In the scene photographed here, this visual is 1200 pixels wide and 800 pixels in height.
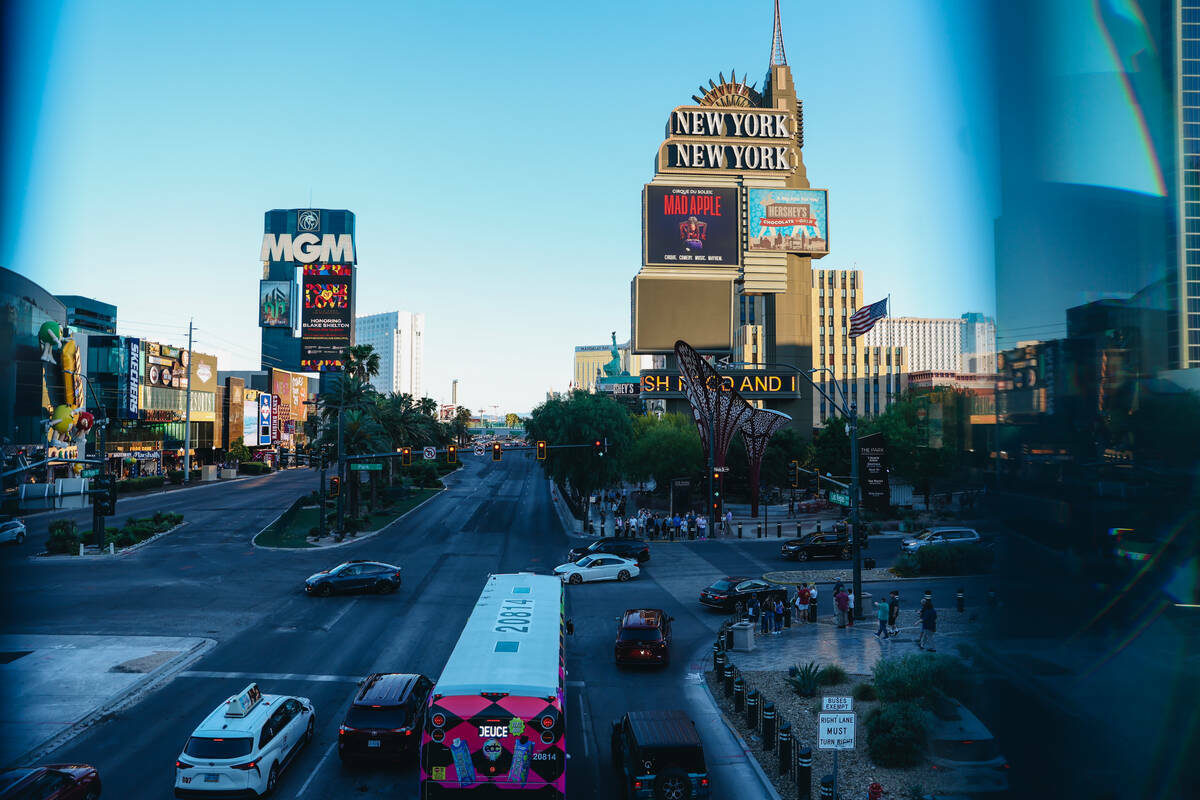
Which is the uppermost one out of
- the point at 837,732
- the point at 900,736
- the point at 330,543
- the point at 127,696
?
the point at 837,732

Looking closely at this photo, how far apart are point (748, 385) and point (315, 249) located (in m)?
102

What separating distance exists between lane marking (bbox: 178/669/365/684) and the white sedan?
14.9 metres

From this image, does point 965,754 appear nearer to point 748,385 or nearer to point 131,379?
point 748,385

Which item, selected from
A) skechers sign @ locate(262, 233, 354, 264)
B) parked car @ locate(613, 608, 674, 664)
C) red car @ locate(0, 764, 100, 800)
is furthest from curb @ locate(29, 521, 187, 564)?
skechers sign @ locate(262, 233, 354, 264)

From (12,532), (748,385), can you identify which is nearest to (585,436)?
(12,532)

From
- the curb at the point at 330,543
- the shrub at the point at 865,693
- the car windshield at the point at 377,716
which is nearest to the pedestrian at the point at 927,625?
the shrub at the point at 865,693

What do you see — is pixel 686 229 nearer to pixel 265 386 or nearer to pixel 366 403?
pixel 366 403

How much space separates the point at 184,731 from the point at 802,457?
64023 millimetres

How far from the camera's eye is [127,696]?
18.6 m

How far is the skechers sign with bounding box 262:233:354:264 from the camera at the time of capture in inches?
5802

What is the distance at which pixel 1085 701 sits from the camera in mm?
7305

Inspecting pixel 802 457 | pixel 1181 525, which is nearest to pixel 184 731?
pixel 1181 525

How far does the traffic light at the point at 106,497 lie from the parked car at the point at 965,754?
36742 mm

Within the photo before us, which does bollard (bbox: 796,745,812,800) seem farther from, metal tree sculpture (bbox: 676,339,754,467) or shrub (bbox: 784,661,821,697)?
metal tree sculpture (bbox: 676,339,754,467)
